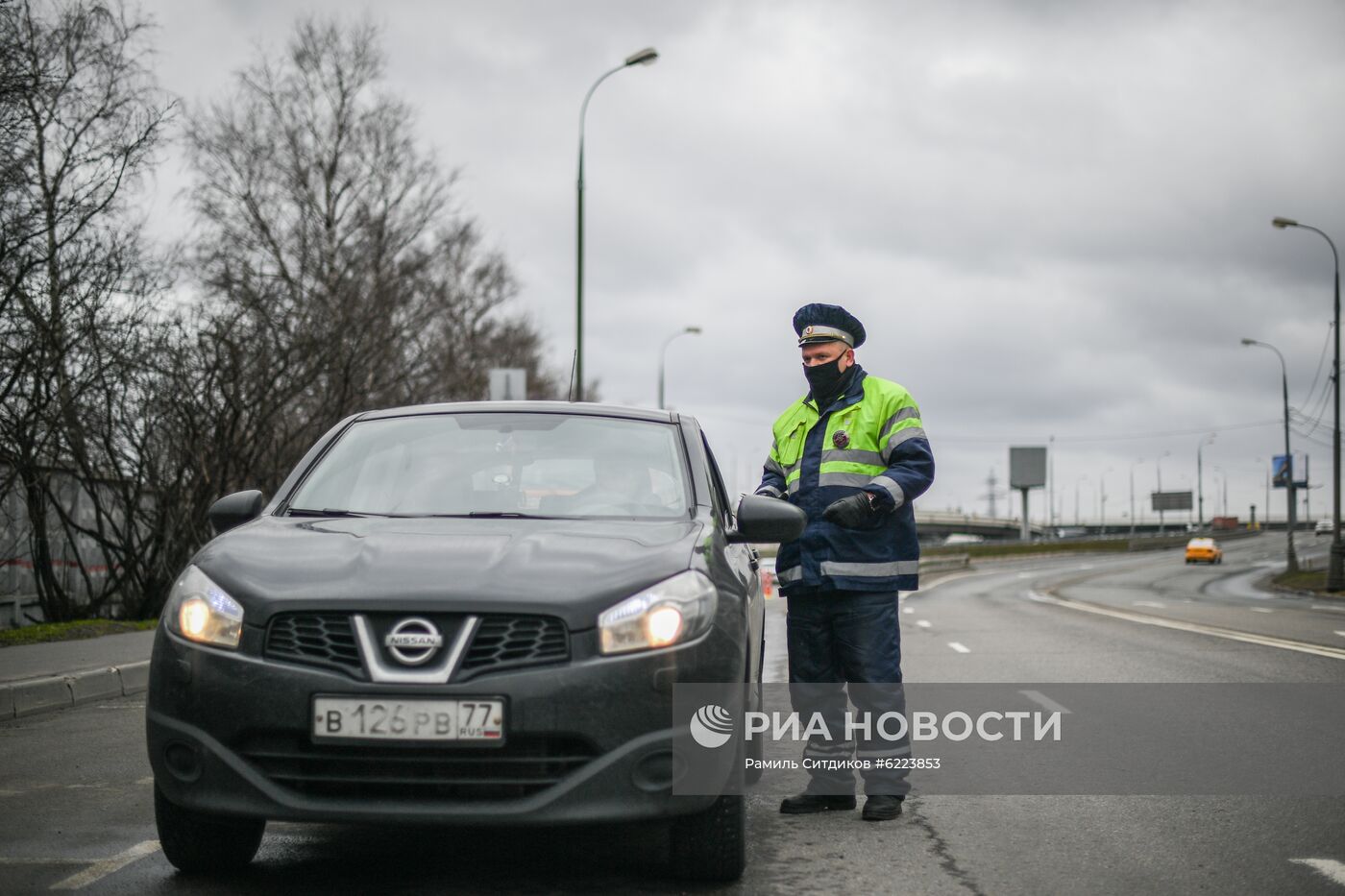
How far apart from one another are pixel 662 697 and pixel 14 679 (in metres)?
Result: 7.16

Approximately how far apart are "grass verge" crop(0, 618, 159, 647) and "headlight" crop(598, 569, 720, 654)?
34.5ft

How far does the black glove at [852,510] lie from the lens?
5488mm

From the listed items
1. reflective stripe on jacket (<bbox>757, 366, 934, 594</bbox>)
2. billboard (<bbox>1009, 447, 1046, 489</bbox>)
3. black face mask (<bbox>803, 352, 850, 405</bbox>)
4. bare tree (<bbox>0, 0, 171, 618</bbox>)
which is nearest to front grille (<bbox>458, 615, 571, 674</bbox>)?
reflective stripe on jacket (<bbox>757, 366, 934, 594</bbox>)

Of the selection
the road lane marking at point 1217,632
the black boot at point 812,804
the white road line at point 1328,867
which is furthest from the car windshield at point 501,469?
the road lane marking at point 1217,632

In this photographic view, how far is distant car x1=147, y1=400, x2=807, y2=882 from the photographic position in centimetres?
384

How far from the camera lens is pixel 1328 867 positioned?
183 inches

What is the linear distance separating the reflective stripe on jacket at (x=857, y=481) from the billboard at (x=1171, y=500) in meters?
150

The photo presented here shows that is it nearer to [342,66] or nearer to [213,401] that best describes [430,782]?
[213,401]

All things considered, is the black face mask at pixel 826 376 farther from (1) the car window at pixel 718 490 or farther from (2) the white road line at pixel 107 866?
(2) the white road line at pixel 107 866

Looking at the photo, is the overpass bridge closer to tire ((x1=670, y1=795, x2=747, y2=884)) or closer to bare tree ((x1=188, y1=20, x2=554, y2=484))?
bare tree ((x1=188, y1=20, x2=554, y2=484))

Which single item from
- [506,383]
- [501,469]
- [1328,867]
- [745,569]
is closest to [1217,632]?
[506,383]

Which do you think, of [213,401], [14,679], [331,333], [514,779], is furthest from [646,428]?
[331,333]

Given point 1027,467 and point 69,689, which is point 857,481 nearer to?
point 69,689

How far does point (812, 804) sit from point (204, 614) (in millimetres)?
2690
